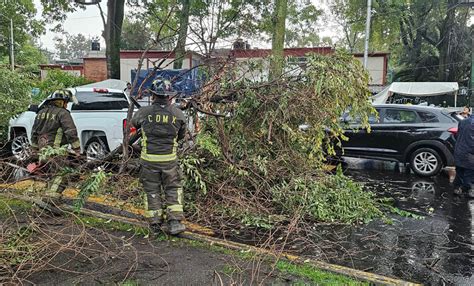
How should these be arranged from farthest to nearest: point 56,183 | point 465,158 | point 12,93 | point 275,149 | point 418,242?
1. point 12,93
2. point 465,158
3. point 275,149
4. point 56,183
5. point 418,242

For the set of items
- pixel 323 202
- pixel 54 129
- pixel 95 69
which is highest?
pixel 95 69

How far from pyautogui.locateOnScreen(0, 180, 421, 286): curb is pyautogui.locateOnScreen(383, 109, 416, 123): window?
245 inches

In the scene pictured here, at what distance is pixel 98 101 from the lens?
30.2 feet

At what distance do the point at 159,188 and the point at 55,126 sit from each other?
1928 mm

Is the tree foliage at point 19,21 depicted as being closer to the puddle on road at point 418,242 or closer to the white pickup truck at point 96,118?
the white pickup truck at point 96,118

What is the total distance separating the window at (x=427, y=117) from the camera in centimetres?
912

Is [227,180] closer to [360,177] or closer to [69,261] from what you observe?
[69,261]

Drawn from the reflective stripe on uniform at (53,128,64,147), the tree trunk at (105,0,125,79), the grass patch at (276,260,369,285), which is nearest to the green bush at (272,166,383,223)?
the grass patch at (276,260,369,285)

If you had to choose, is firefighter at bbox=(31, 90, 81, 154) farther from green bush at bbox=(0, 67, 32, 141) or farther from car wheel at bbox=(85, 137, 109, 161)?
car wheel at bbox=(85, 137, 109, 161)

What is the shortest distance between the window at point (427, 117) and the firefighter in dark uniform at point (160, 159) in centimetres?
667

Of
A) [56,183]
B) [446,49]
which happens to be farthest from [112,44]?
[446,49]

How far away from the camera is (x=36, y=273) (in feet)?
11.8

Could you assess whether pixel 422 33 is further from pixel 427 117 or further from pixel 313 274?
pixel 313 274

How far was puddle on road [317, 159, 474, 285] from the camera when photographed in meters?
4.06
